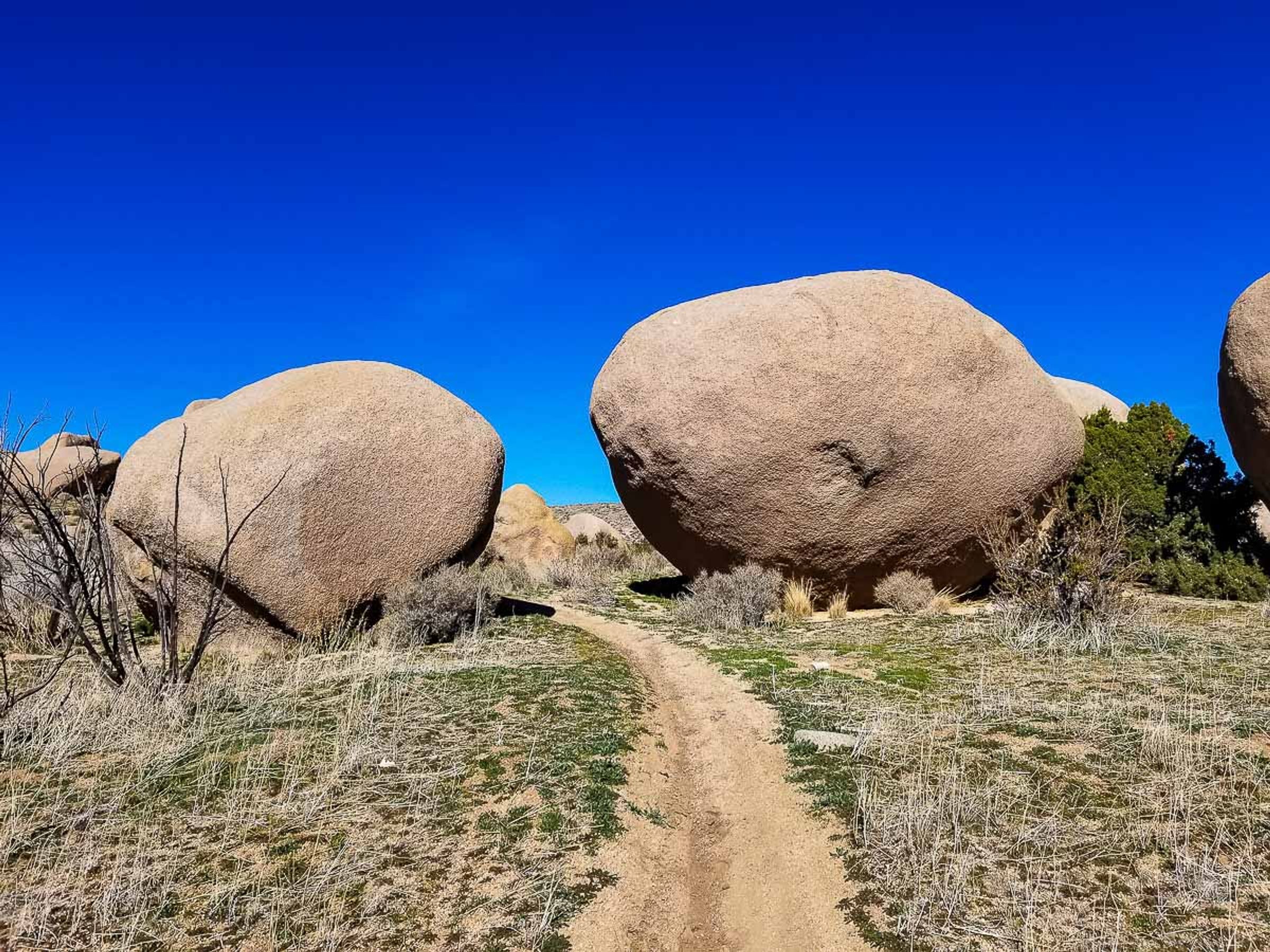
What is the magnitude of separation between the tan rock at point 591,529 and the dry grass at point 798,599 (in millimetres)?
11640

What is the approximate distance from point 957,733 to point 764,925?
2.26m

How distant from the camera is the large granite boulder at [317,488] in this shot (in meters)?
8.00

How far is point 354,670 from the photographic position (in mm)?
7070

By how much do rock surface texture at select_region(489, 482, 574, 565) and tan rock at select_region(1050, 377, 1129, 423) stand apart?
31.9 ft

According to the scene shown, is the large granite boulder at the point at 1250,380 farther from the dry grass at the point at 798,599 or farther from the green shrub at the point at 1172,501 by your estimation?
the dry grass at the point at 798,599

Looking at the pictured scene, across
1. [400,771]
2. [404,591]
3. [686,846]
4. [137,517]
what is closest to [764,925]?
[686,846]

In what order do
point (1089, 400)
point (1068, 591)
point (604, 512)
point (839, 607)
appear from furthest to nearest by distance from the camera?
point (604, 512)
point (1089, 400)
point (839, 607)
point (1068, 591)

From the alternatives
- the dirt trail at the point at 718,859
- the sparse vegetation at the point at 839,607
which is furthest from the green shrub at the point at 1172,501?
the dirt trail at the point at 718,859

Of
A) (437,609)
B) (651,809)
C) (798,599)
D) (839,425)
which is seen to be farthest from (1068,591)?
(437,609)

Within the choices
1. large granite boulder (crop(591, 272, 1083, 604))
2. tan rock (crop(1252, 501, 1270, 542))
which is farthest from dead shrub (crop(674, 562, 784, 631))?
tan rock (crop(1252, 501, 1270, 542))

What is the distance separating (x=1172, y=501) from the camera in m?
11.4

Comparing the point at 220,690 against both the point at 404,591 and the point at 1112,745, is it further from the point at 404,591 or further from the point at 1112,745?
the point at 1112,745

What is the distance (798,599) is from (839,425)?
7.26 ft

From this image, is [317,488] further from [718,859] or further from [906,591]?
[906,591]
